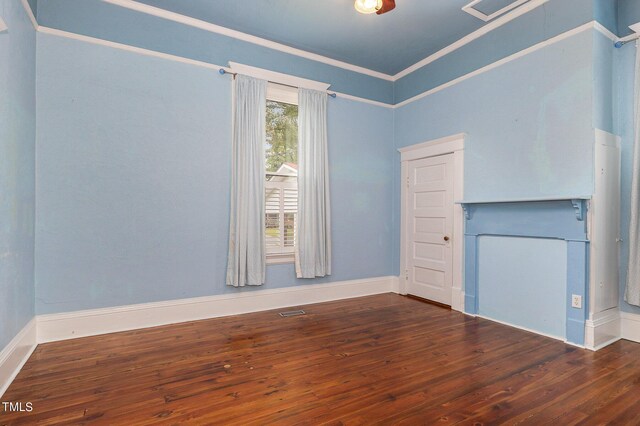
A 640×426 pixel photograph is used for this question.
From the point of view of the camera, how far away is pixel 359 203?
4.91m

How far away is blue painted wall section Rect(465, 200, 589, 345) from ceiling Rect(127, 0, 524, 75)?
213cm

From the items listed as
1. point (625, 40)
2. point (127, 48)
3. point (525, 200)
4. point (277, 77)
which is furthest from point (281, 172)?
point (625, 40)

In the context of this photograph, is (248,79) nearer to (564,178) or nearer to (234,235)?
(234,235)

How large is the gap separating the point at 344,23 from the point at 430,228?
111 inches

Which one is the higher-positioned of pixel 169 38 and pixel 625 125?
pixel 169 38

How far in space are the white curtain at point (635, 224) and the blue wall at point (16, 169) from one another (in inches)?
200

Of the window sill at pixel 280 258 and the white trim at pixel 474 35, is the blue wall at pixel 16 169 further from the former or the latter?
the white trim at pixel 474 35

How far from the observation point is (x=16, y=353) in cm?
246

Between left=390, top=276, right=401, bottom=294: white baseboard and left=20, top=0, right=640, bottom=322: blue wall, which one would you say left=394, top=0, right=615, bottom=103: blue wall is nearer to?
left=20, top=0, right=640, bottom=322: blue wall

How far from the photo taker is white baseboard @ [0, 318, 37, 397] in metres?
2.21

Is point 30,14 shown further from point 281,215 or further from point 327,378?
point 327,378

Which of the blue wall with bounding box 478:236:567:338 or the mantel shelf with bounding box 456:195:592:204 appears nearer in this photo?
the mantel shelf with bounding box 456:195:592:204

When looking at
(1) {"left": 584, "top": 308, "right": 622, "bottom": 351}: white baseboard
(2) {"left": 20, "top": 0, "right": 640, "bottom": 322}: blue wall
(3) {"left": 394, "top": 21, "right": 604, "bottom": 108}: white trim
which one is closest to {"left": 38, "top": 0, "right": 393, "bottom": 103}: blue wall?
(2) {"left": 20, "top": 0, "right": 640, "bottom": 322}: blue wall

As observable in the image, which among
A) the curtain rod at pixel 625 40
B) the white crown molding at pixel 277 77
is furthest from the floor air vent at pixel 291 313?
the curtain rod at pixel 625 40
